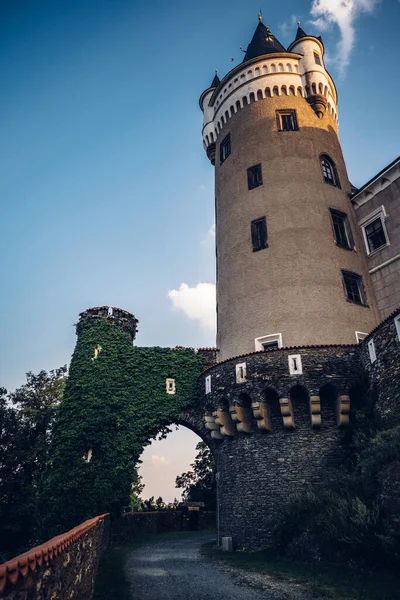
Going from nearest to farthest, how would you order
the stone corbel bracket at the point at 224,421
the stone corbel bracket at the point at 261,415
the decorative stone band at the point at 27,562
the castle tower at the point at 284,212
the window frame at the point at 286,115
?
the decorative stone band at the point at 27,562 < the stone corbel bracket at the point at 261,415 < the stone corbel bracket at the point at 224,421 < the castle tower at the point at 284,212 < the window frame at the point at 286,115

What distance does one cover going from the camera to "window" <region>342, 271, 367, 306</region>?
1895 centimetres

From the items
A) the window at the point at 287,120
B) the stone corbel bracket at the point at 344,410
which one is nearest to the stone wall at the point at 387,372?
the stone corbel bracket at the point at 344,410

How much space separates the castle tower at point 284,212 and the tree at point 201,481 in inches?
704

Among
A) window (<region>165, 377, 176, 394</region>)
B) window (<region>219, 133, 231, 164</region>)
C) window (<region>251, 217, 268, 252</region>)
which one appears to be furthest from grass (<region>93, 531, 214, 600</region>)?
window (<region>219, 133, 231, 164</region>)

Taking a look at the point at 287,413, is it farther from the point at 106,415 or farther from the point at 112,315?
the point at 112,315

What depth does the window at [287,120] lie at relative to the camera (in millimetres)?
22719

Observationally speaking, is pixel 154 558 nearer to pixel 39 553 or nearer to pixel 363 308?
pixel 39 553

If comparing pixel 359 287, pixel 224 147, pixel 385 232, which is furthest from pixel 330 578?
pixel 224 147

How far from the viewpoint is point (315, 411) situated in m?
14.4

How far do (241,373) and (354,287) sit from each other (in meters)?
7.71

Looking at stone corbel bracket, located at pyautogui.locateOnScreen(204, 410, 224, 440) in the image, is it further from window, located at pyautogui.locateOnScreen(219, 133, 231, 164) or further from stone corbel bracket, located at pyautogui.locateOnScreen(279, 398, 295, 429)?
window, located at pyautogui.locateOnScreen(219, 133, 231, 164)

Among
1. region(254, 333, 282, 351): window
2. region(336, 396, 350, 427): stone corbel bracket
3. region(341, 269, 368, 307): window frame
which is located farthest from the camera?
region(341, 269, 368, 307): window frame

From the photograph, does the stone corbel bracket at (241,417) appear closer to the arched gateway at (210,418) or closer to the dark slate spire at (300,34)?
the arched gateway at (210,418)

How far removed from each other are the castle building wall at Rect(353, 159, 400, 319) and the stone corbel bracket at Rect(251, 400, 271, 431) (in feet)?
26.8
